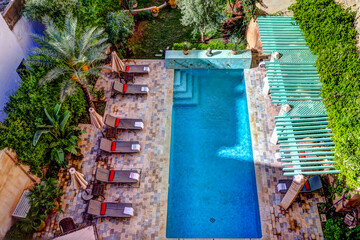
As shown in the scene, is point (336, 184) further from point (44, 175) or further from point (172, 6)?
point (172, 6)

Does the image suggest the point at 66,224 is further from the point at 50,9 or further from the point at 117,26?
the point at 117,26

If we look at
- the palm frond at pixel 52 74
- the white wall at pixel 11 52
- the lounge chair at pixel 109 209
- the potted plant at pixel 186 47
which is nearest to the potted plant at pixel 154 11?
the potted plant at pixel 186 47

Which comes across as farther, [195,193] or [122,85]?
[122,85]

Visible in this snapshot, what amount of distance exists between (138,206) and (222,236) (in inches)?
171

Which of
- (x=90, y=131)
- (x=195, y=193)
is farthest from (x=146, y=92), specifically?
(x=195, y=193)

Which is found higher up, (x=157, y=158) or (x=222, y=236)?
(x=157, y=158)

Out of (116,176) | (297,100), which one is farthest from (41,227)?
(297,100)

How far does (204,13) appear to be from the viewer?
17.9 metres

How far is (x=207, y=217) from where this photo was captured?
13414 mm

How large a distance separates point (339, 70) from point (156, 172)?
34.2 ft

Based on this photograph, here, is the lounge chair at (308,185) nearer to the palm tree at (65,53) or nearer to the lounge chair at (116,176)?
the lounge chair at (116,176)

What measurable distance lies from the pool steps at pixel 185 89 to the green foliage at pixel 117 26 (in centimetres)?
467

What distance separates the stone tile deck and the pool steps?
49cm

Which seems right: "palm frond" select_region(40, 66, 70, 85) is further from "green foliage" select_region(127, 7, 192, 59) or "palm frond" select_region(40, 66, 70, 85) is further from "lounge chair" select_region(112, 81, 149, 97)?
"green foliage" select_region(127, 7, 192, 59)
